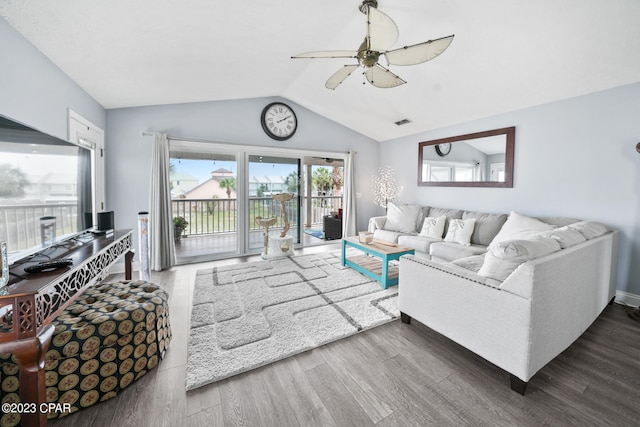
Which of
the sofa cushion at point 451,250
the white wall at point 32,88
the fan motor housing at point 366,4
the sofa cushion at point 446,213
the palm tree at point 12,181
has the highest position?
the fan motor housing at point 366,4

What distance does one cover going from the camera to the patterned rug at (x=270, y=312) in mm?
1890

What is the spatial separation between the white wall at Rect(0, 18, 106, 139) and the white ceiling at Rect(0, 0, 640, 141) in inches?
4.0

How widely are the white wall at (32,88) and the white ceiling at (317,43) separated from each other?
0.10m

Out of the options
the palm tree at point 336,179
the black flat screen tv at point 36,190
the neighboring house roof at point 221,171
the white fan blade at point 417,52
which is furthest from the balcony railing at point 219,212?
the white fan blade at point 417,52

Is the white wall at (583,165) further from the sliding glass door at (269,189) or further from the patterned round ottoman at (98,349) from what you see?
the patterned round ottoman at (98,349)

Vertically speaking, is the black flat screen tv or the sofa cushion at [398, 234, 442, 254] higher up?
the black flat screen tv

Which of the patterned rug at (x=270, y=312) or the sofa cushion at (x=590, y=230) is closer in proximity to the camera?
the patterned rug at (x=270, y=312)

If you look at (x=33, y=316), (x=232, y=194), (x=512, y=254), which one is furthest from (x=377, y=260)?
(x=33, y=316)

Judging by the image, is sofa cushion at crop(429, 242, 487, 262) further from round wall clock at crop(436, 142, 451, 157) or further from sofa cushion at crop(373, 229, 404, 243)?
round wall clock at crop(436, 142, 451, 157)

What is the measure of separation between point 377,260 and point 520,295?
2.50m

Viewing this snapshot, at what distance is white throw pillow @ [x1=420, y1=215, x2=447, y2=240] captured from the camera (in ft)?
13.2

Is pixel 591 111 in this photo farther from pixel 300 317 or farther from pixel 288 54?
pixel 300 317

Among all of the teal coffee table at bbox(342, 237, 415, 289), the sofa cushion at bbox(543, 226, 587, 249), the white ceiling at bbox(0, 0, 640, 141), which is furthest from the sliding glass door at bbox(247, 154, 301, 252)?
the sofa cushion at bbox(543, 226, 587, 249)

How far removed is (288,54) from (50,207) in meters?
2.62
